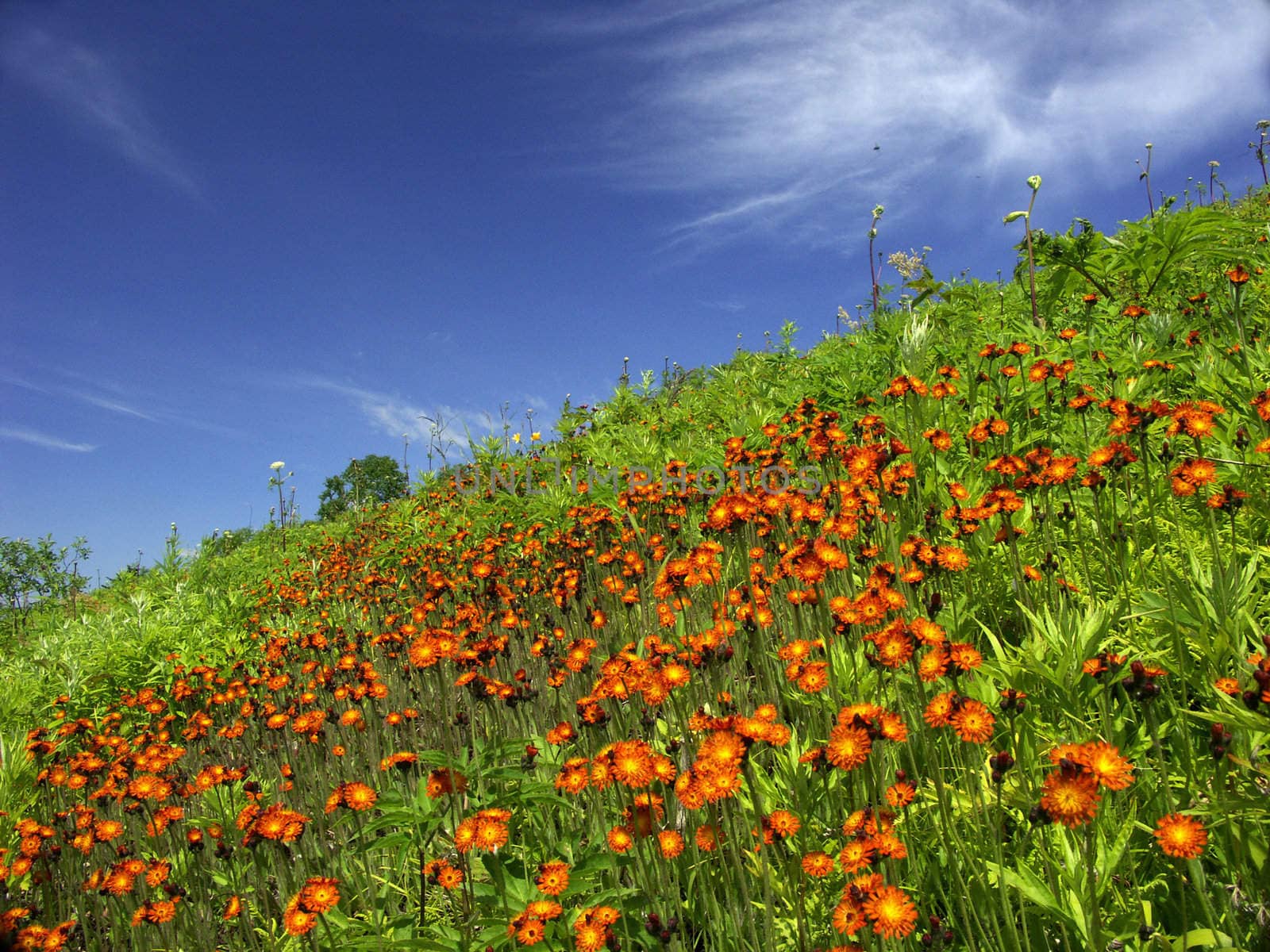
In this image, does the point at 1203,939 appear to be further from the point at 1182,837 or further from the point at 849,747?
the point at 849,747

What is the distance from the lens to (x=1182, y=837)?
1341 mm

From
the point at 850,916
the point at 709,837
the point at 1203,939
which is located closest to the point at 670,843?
the point at 709,837

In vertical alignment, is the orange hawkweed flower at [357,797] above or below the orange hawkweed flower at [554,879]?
above

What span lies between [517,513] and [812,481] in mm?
3259

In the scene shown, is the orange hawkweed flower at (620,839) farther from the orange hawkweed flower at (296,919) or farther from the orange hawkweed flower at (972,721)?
the orange hawkweed flower at (972,721)

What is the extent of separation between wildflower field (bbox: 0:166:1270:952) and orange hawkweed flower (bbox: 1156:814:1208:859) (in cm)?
1

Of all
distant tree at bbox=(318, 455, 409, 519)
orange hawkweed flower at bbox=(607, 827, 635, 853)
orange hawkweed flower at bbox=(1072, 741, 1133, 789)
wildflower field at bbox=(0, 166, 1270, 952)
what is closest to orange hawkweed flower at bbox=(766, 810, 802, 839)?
wildflower field at bbox=(0, 166, 1270, 952)

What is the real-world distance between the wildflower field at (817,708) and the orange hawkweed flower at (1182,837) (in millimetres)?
10

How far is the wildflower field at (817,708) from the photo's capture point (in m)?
1.69

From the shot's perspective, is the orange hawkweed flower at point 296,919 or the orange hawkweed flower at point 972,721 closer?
the orange hawkweed flower at point 972,721

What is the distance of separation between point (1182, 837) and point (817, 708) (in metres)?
1.28

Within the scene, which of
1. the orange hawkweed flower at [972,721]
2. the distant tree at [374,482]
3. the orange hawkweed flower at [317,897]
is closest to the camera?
the orange hawkweed flower at [972,721]

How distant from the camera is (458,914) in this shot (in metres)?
2.61

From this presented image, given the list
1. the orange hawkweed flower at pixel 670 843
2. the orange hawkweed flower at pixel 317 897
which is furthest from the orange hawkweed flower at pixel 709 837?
the orange hawkweed flower at pixel 317 897
